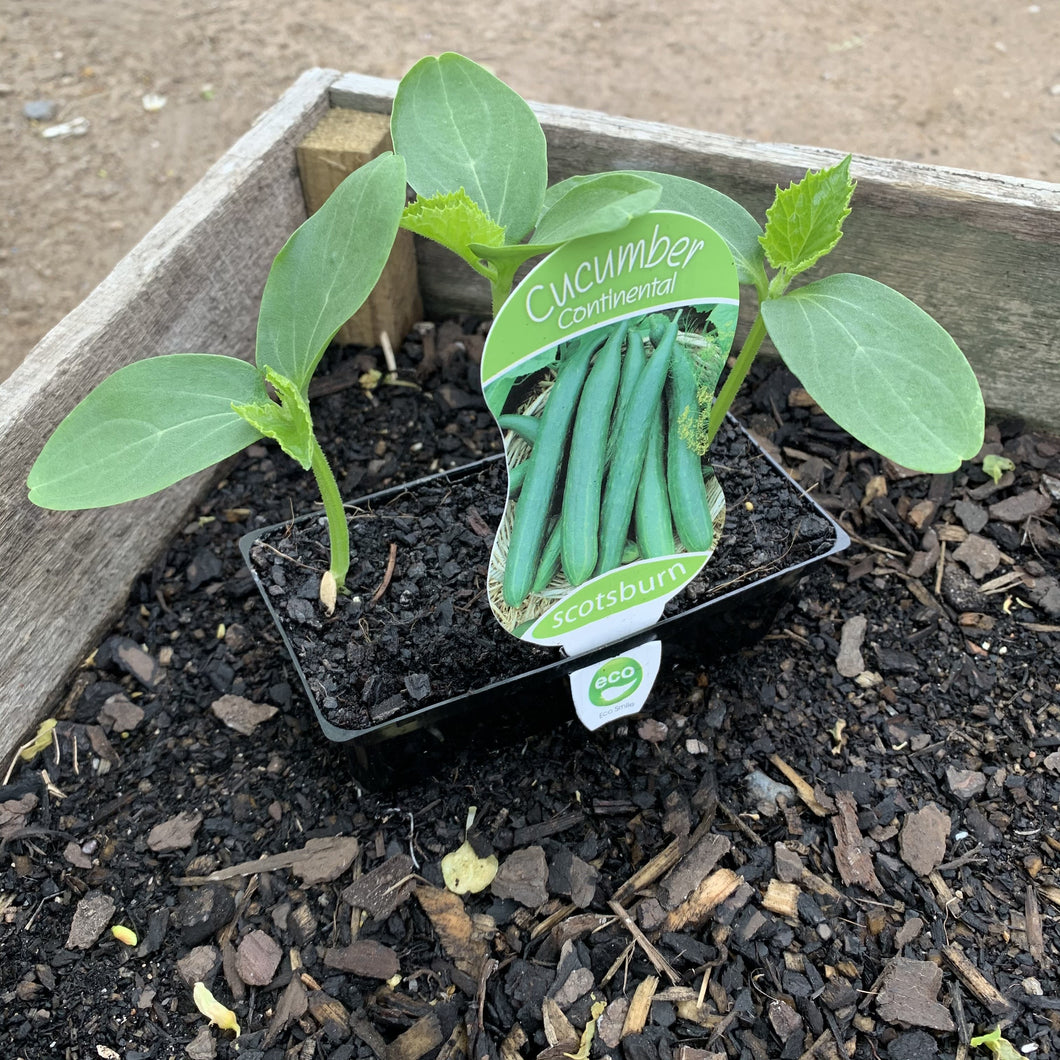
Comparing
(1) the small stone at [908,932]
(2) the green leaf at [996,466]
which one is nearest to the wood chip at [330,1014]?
(1) the small stone at [908,932]

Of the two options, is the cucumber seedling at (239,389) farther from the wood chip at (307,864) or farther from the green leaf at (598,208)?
the wood chip at (307,864)

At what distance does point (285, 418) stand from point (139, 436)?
15cm

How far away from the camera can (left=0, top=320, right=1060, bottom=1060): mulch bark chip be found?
1092 mm

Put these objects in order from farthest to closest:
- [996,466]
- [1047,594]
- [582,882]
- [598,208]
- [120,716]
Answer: [996,466]
[1047,594]
[120,716]
[582,882]
[598,208]

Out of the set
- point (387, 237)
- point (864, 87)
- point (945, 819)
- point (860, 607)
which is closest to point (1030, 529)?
point (860, 607)

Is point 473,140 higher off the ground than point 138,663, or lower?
higher

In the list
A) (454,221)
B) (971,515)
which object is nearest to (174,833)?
(454,221)

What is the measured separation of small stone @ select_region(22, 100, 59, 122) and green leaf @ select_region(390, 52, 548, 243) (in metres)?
2.36

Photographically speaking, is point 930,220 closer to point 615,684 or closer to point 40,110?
point 615,684

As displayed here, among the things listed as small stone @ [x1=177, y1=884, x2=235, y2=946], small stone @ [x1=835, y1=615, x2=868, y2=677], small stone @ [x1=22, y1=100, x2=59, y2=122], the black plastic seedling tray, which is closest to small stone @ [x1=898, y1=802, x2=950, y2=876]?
small stone @ [x1=835, y1=615, x2=868, y2=677]

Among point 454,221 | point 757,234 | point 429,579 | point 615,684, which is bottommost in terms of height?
point 615,684

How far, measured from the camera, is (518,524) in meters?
1.02

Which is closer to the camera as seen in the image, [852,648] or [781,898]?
[781,898]

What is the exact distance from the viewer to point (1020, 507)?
5.08 feet
